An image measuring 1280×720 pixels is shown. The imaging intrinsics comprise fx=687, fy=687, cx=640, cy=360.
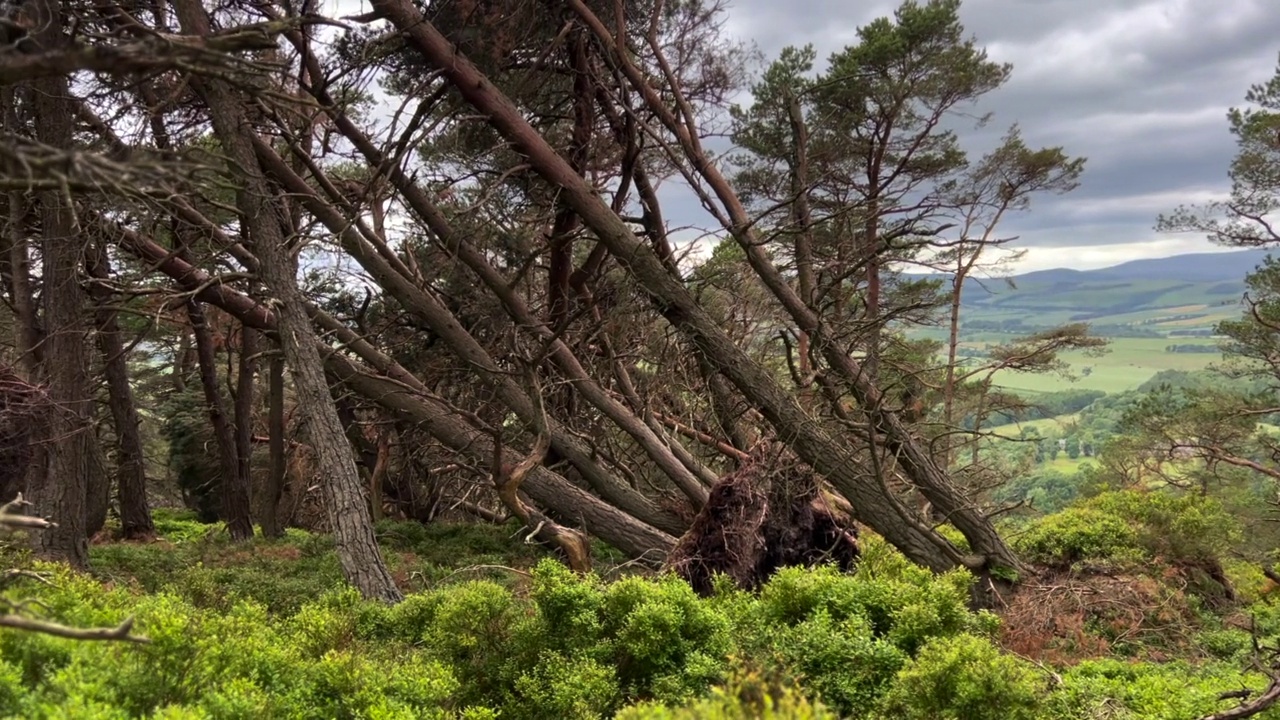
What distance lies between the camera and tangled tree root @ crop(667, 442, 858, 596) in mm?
6699

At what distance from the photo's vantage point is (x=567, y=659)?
11.5 feet

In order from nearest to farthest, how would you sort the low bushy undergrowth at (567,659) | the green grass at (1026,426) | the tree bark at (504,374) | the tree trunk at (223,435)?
1. the low bushy undergrowth at (567,659)
2. the tree bark at (504,374)
3. the tree trunk at (223,435)
4. the green grass at (1026,426)

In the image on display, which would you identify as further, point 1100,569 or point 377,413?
point 377,413

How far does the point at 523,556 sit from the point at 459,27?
6269mm

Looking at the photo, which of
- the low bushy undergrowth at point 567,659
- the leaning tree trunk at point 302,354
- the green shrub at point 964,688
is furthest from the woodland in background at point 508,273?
the green shrub at point 964,688

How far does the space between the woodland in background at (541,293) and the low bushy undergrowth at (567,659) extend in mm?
1095

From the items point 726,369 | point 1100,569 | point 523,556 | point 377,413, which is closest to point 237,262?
point 377,413

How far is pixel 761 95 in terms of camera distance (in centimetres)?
1198

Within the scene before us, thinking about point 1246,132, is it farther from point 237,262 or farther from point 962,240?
point 237,262

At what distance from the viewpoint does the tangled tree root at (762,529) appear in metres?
6.70

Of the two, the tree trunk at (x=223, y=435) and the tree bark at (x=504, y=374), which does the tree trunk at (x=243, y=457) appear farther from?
the tree bark at (x=504, y=374)

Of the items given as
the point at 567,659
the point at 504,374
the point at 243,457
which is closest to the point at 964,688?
the point at 567,659

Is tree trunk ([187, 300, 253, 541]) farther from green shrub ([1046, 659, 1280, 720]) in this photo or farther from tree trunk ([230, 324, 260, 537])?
green shrub ([1046, 659, 1280, 720])

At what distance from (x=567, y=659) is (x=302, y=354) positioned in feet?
11.5
